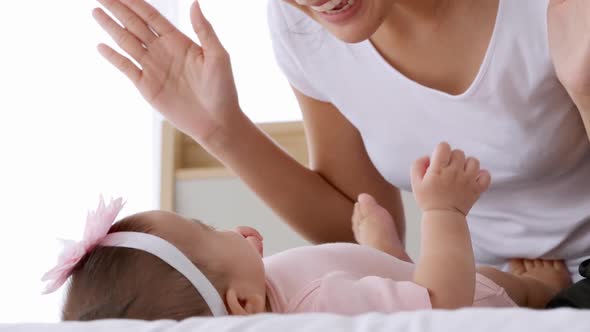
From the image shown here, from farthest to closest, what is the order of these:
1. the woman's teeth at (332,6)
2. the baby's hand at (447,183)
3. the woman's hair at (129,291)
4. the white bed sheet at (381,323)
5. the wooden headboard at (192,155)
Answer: the wooden headboard at (192,155), the woman's teeth at (332,6), the baby's hand at (447,183), the woman's hair at (129,291), the white bed sheet at (381,323)

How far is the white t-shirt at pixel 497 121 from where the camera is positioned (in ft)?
4.43

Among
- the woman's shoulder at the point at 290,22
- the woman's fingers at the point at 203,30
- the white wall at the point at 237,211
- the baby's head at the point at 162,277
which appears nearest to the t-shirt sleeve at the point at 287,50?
the woman's shoulder at the point at 290,22

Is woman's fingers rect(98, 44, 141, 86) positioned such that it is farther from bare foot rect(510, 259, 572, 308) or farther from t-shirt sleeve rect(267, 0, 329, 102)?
bare foot rect(510, 259, 572, 308)

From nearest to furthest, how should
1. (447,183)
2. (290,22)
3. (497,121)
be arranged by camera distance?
(447,183) → (497,121) → (290,22)

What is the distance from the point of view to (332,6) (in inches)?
51.2

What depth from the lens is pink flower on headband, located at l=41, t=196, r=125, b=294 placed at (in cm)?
104

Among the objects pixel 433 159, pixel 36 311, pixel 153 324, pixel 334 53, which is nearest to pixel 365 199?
pixel 334 53

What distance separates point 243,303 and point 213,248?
72 millimetres

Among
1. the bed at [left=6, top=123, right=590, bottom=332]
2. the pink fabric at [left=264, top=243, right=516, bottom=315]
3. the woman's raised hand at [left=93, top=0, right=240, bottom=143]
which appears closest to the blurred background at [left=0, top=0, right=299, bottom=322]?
the woman's raised hand at [left=93, top=0, right=240, bottom=143]

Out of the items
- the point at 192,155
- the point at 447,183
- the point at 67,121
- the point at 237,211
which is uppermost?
the point at 447,183

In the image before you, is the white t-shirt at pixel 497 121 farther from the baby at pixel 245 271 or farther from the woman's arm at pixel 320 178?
the baby at pixel 245 271

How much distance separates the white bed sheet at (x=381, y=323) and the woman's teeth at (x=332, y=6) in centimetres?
65

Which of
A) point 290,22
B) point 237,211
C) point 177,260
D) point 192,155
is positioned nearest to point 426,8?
point 290,22

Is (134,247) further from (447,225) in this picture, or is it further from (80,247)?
(447,225)
